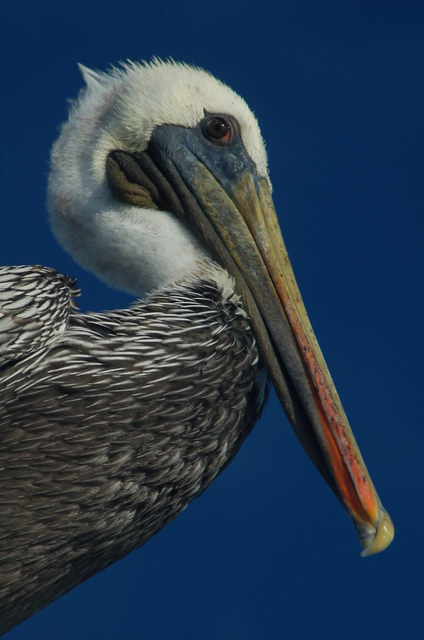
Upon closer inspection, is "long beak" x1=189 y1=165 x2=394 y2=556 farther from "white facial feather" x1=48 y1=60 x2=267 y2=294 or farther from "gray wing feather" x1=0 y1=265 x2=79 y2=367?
"gray wing feather" x1=0 y1=265 x2=79 y2=367

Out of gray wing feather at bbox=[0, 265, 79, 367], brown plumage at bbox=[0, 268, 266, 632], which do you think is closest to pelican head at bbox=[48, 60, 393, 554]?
brown plumage at bbox=[0, 268, 266, 632]

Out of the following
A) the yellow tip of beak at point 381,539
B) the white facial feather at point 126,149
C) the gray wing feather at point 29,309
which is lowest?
the yellow tip of beak at point 381,539

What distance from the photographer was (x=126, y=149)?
14.9 feet

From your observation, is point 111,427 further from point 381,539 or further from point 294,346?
point 381,539

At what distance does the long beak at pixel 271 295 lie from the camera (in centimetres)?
408

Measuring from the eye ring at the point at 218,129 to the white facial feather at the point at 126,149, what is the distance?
0.05m

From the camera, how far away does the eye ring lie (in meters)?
4.56

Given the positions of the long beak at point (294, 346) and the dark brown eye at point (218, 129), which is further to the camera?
the dark brown eye at point (218, 129)

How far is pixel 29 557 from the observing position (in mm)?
3830

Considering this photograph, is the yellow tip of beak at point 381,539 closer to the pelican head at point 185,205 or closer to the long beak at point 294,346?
the long beak at point 294,346

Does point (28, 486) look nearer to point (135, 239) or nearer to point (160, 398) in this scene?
point (160, 398)

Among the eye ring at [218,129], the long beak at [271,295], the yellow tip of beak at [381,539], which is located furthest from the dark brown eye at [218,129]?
the yellow tip of beak at [381,539]

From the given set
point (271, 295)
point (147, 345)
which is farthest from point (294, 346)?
point (147, 345)

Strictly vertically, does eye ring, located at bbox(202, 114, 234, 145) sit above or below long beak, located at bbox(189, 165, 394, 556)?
above
